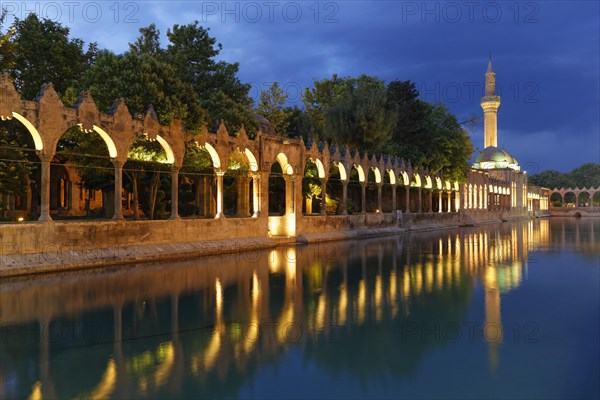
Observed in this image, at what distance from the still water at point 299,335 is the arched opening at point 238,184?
11.6m

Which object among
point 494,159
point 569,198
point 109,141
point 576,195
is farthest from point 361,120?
point 569,198

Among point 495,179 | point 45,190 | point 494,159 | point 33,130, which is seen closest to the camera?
point 33,130

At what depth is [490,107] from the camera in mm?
88000

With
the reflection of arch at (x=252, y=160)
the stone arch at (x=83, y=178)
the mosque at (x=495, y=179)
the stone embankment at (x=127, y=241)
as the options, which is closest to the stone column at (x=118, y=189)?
the stone arch at (x=83, y=178)

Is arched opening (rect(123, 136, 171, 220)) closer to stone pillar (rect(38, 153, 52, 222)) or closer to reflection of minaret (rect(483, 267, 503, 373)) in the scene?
stone pillar (rect(38, 153, 52, 222))

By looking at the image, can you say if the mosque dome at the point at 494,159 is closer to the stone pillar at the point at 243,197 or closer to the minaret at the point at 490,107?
the minaret at the point at 490,107

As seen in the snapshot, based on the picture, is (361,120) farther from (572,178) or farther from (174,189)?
(572,178)

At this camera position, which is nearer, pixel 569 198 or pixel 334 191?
pixel 334 191

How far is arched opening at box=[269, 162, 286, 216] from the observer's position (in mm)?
33841

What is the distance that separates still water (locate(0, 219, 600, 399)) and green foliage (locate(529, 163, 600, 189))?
11749 cm

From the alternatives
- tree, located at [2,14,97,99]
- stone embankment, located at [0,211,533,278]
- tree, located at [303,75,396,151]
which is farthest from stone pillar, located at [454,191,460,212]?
tree, located at [2,14,97,99]

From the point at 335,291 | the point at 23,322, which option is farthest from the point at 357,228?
the point at 23,322

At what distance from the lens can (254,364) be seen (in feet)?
20.7

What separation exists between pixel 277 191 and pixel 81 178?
47.7ft
